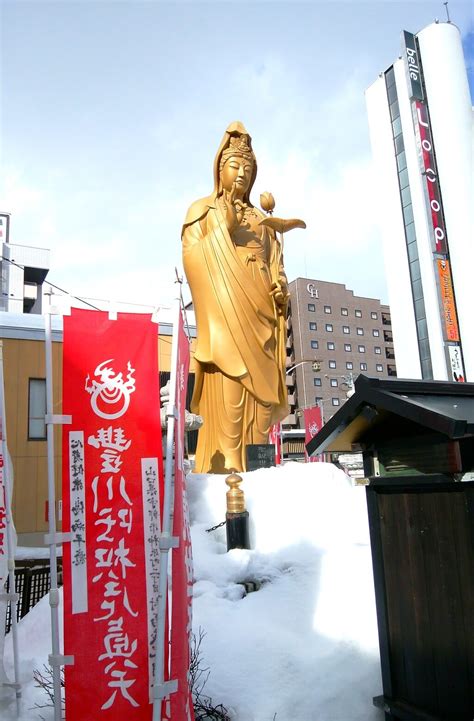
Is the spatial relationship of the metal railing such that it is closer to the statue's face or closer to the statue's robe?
the statue's robe

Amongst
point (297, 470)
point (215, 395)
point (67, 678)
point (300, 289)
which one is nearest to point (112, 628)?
point (67, 678)

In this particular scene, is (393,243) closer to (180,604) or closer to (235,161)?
(235,161)

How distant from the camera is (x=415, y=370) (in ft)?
77.1

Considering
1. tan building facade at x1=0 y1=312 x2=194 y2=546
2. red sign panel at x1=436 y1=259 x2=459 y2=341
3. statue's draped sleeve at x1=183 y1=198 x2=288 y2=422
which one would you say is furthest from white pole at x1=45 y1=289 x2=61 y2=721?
red sign panel at x1=436 y1=259 x2=459 y2=341

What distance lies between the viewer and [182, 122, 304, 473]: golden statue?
381 inches

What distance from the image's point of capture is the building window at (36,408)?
13461 mm

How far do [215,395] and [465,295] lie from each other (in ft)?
51.4

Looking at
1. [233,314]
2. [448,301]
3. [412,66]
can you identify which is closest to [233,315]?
[233,314]

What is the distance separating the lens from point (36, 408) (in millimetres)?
13594

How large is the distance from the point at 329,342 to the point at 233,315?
1607 inches

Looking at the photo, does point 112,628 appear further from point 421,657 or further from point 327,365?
point 327,365

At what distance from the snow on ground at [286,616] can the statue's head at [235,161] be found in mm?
6001

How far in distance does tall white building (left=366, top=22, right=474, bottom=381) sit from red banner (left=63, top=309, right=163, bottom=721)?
20303 millimetres

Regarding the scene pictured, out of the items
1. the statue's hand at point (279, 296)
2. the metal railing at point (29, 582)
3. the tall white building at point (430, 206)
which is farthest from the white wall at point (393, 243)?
the metal railing at point (29, 582)
